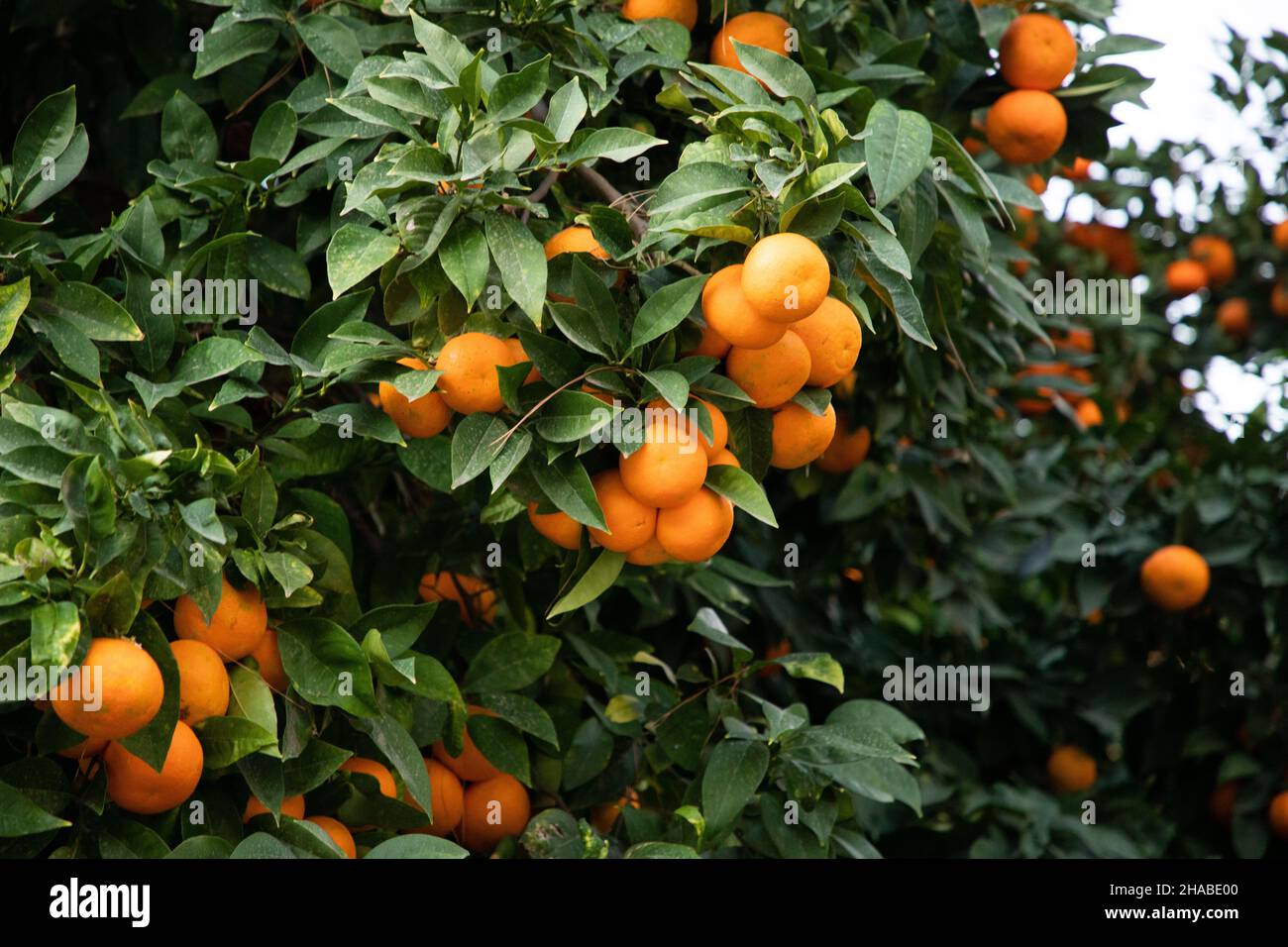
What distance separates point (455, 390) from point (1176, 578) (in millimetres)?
1806

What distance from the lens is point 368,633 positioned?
1551 mm

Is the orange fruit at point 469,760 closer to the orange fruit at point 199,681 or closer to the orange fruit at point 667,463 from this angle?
the orange fruit at point 199,681

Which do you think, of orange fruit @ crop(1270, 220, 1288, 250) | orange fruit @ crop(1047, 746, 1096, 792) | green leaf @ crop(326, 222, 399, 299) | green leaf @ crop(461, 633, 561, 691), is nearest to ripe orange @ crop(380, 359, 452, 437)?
green leaf @ crop(326, 222, 399, 299)

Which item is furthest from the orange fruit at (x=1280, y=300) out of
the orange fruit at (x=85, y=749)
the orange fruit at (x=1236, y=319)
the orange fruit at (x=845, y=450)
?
the orange fruit at (x=85, y=749)

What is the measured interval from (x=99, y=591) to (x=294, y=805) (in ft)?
1.35

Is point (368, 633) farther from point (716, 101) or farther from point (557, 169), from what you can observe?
point (716, 101)

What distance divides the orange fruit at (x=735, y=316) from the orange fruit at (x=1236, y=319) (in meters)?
2.78

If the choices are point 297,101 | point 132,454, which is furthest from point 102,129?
point 132,454

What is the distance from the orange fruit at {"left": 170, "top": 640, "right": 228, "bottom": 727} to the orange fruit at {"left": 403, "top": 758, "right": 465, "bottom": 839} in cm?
36

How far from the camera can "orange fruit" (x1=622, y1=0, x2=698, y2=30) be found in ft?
5.99

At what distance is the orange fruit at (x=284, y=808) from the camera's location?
156cm
